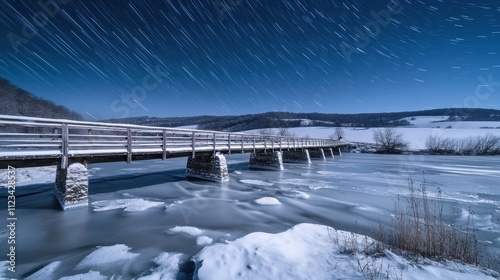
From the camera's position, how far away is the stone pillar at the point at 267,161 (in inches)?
906

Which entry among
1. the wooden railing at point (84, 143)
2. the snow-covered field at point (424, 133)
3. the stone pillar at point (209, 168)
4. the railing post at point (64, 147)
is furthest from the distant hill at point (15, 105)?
the snow-covered field at point (424, 133)

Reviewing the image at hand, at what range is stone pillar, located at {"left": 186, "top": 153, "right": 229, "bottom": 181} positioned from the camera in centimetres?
1577

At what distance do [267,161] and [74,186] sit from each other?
56.5 ft

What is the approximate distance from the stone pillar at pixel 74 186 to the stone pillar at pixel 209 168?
7335 mm

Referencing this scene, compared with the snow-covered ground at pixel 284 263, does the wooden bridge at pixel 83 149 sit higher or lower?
higher

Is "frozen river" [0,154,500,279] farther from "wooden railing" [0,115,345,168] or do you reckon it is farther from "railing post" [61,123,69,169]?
"wooden railing" [0,115,345,168]

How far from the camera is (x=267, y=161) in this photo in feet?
77.9

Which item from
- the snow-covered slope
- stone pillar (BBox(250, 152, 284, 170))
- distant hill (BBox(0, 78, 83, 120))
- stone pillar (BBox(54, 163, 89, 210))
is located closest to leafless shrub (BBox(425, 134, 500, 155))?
stone pillar (BBox(250, 152, 284, 170))

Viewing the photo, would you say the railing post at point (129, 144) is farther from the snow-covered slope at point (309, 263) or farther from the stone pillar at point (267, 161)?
the stone pillar at point (267, 161)

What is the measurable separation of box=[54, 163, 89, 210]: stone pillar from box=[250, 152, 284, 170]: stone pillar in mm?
16159

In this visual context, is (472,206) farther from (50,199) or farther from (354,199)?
(50,199)

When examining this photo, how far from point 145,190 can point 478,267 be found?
13.6 metres

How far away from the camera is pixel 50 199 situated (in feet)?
33.9

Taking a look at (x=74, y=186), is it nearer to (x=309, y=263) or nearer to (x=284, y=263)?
(x=284, y=263)
